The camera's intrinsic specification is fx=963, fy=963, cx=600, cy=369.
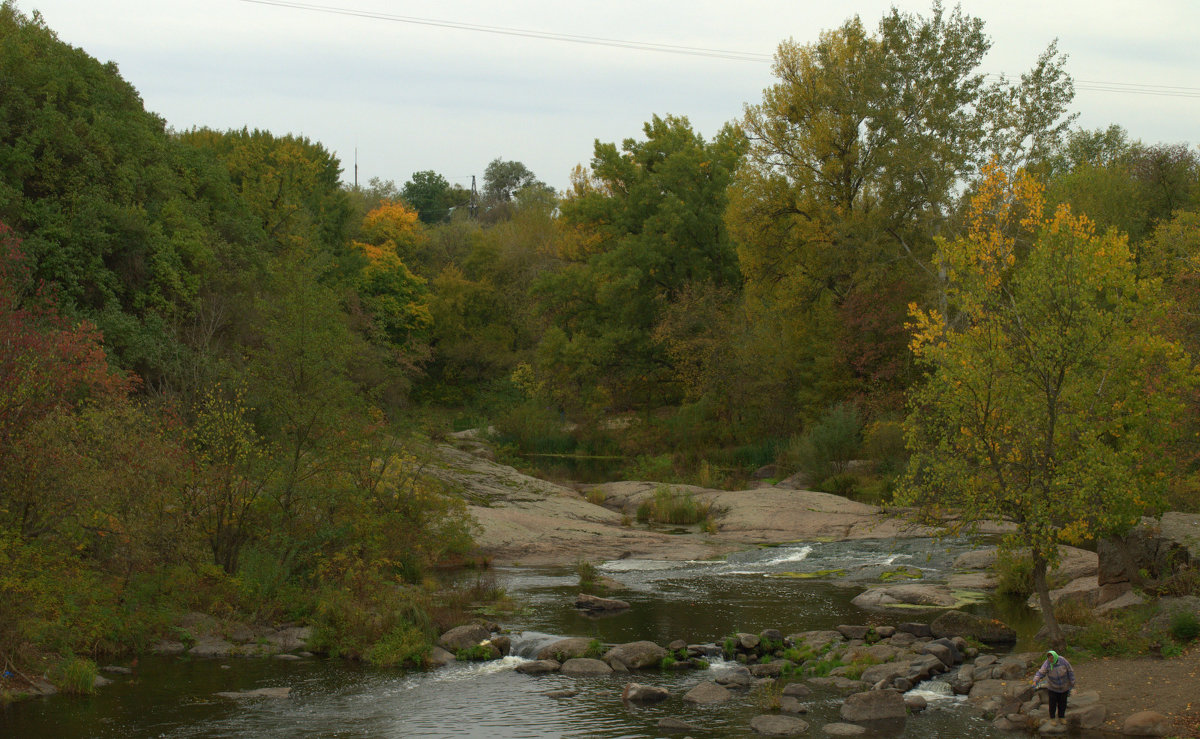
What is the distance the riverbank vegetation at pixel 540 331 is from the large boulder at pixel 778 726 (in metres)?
4.83

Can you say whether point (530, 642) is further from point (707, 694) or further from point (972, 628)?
point (972, 628)

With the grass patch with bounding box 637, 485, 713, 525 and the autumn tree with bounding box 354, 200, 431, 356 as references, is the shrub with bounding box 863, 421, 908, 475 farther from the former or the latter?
the autumn tree with bounding box 354, 200, 431, 356

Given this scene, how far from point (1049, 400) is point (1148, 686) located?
178 inches

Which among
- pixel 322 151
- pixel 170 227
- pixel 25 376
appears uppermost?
pixel 322 151

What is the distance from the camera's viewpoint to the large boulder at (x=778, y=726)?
531 inches

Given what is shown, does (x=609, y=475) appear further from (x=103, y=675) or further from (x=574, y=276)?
(x=103, y=675)

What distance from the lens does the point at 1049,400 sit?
15828 mm

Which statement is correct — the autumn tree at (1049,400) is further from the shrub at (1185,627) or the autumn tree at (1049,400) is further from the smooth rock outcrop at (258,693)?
the smooth rock outcrop at (258,693)

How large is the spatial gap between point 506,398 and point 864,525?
3273cm

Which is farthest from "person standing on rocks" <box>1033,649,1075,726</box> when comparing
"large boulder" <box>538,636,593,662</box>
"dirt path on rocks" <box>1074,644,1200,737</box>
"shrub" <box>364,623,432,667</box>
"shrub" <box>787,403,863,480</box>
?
"shrub" <box>787,403,863,480</box>

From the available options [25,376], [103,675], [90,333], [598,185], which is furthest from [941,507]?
[598,185]

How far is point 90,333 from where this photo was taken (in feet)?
78.3

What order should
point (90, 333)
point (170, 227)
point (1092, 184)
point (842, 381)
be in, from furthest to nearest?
point (1092, 184), point (842, 381), point (170, 227), point (90, 333)

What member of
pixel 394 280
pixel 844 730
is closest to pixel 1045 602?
pixel 844 730
